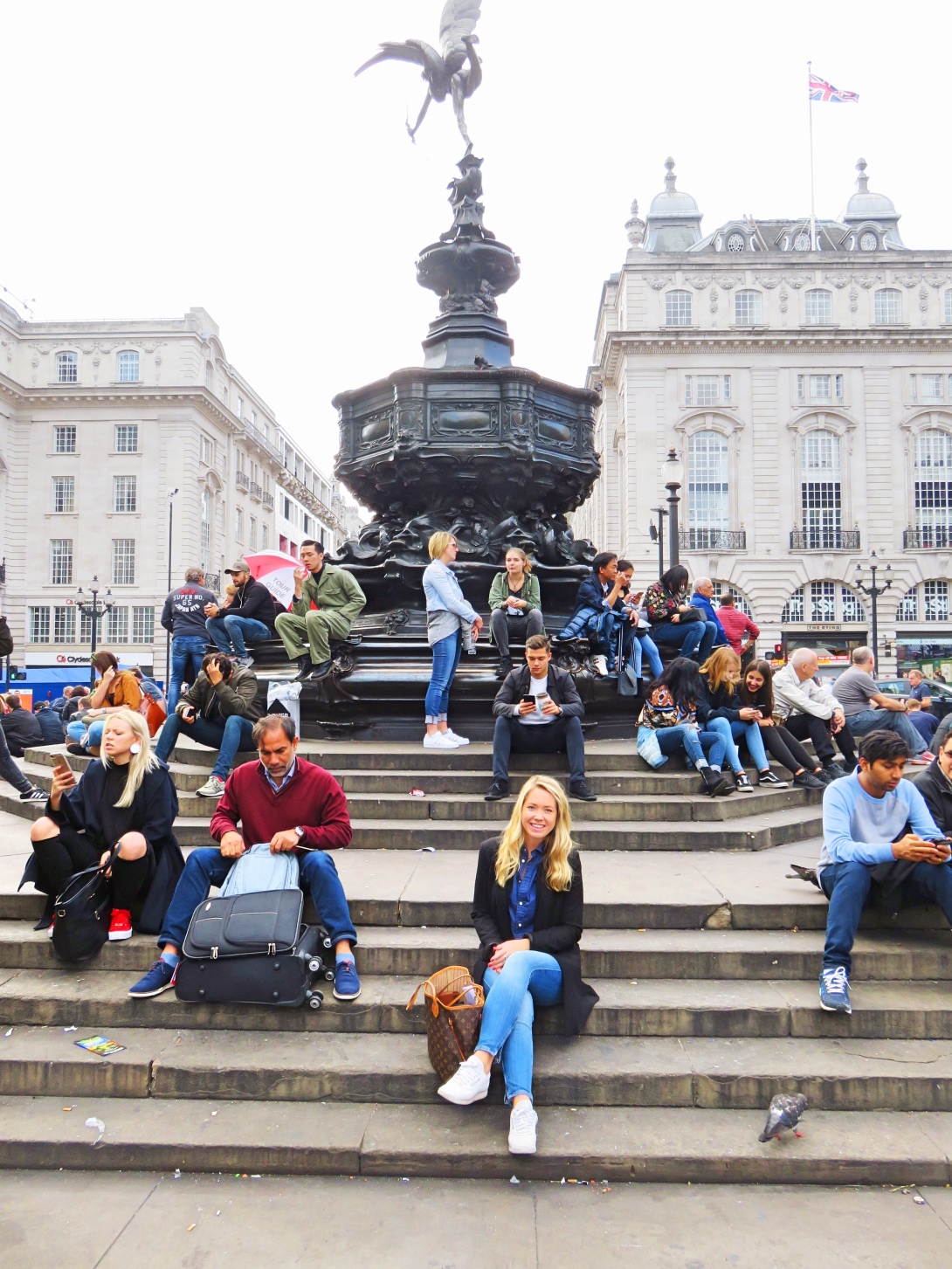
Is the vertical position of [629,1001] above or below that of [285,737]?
below

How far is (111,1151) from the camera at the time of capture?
3248 mm

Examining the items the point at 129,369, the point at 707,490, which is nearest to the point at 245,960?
the point at 707,490

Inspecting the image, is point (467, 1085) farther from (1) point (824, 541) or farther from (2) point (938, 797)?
(1) point (824, 541)

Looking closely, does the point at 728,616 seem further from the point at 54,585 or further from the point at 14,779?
the point at 54,585

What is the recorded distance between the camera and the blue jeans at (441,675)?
7336 mm

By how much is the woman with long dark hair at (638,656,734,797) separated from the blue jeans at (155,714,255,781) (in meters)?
3.21

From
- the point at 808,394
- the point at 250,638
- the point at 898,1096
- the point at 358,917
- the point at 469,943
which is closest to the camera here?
the point at 898,1096

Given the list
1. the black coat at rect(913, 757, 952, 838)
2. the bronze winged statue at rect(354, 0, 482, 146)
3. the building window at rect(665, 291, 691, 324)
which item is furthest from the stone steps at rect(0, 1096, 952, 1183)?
the building window at rect(665, 291, 691, 324)

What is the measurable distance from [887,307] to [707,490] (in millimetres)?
14412

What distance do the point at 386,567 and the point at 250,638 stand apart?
1.69 metres

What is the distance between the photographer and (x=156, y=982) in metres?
3.97

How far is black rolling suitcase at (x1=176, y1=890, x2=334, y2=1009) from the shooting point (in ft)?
12.3

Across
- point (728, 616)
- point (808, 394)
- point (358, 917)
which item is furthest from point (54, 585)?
point (358, 917)

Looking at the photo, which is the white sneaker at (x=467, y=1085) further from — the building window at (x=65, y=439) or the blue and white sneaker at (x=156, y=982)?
the building window at (x=65, y=439)
